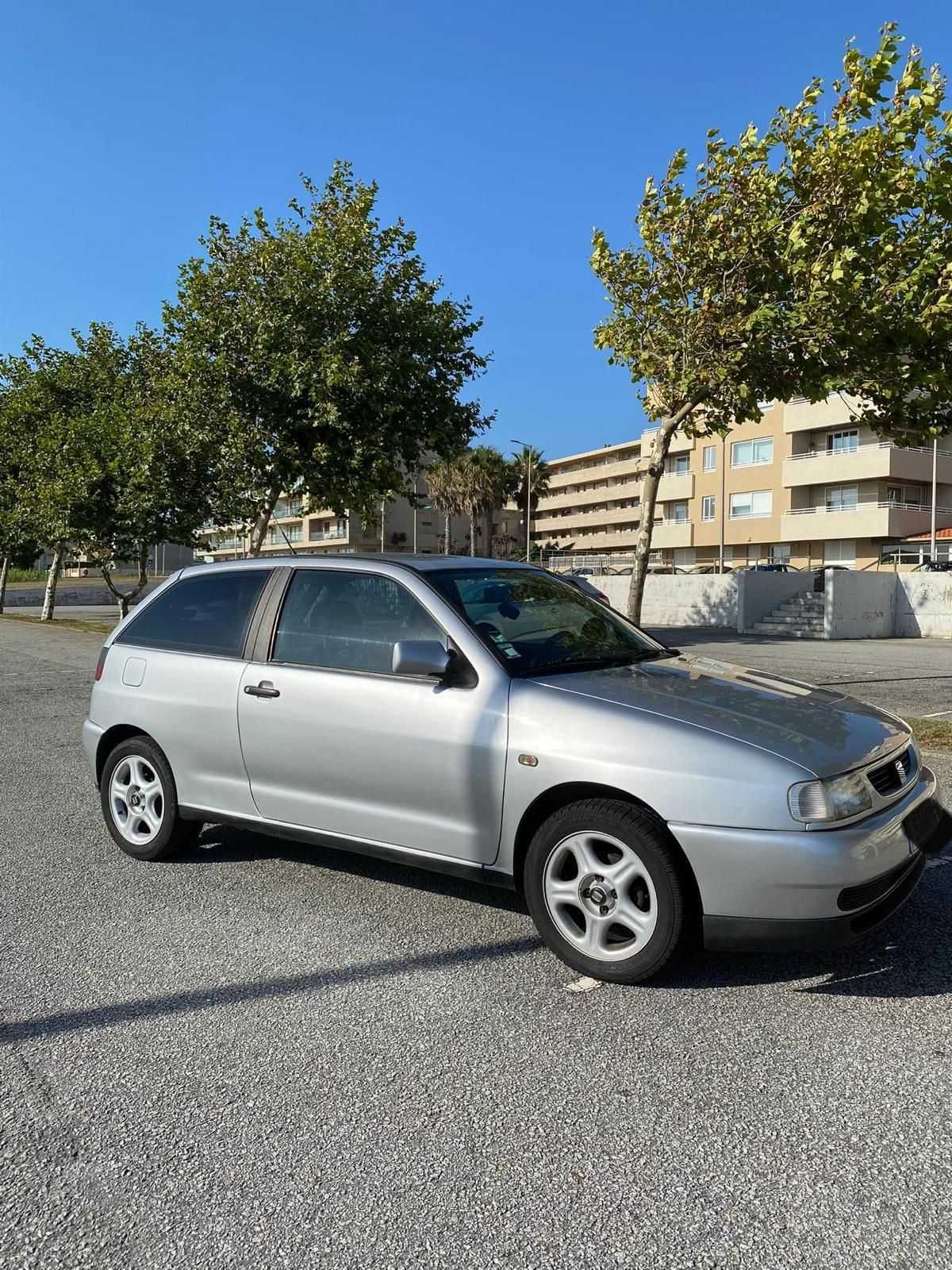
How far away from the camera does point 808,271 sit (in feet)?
30.1

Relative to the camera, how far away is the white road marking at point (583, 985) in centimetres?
346

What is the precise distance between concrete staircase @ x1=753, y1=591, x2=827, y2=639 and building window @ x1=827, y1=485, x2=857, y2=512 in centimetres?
2276

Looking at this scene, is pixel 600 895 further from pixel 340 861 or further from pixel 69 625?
pixel 69 625

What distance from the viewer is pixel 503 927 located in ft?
13.4

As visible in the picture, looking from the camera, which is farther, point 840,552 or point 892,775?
point 840,552

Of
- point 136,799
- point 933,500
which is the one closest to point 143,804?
point 136,799

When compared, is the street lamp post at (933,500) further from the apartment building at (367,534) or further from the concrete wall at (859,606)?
the apartment building at (367,534)

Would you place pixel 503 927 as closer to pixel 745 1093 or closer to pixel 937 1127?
pixel 745 1093

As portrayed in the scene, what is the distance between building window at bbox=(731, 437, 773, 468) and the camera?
53.0 metres

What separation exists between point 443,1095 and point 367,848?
1.45 metres

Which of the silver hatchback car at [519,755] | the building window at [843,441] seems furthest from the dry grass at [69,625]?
the building window at [843,441]

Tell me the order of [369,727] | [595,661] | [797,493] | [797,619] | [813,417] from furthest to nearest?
[797,493]
[813,417]
[797,619]
[595,661]
[369,727]

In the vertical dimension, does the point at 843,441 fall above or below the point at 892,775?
above

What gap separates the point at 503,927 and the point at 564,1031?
0.95 meters
